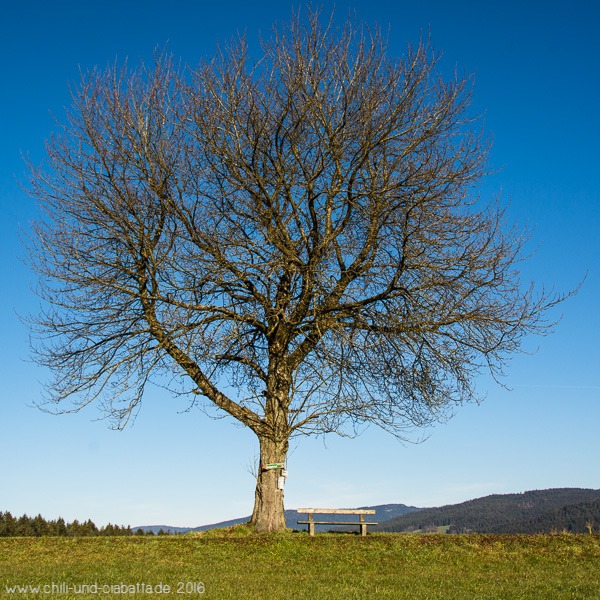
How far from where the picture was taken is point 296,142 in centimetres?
1772

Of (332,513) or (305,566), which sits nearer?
(305,566)

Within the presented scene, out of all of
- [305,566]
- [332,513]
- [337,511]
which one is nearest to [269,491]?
[332,513]

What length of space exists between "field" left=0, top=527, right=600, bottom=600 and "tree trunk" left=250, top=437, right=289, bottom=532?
0.77 m

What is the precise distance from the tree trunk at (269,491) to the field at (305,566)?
2.51 ft

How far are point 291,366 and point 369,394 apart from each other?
6.92 feet

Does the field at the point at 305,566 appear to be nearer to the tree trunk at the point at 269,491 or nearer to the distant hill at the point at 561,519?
the tree trunk at the point at 269,491

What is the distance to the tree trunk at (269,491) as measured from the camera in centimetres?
1764

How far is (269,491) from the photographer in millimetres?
17656

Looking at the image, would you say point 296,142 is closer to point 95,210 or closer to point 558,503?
point 95,210

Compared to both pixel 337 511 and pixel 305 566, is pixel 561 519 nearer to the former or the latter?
pixel 337 511

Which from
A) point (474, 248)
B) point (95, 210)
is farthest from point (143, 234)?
point (474, 248)

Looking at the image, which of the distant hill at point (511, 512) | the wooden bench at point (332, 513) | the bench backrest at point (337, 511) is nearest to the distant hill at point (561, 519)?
the distant hill at point (511, 512)

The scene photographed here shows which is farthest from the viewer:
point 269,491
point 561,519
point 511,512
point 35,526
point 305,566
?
point 511,512

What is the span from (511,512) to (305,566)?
105m
